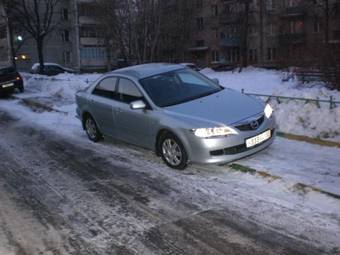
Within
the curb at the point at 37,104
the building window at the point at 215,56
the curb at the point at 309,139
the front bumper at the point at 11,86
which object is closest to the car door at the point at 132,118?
the curb at the point at 309,139

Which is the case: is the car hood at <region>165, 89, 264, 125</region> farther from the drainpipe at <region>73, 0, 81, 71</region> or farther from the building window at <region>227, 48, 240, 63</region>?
the drainpipe at <region>73, 0, 81, 71</region>

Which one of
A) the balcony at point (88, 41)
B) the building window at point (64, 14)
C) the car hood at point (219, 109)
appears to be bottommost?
the car hood at point (219, 109)

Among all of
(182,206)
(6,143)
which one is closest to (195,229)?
(182,206)

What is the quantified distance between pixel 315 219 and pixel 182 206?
1.57 metres

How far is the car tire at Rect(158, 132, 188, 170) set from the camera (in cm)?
764

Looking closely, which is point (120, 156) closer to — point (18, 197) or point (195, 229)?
point (18, 197)

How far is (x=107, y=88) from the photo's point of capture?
31.8 feet

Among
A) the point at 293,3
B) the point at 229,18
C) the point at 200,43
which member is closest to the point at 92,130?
the point at 293,3

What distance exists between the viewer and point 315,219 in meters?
5.51

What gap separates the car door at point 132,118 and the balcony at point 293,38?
149 ft

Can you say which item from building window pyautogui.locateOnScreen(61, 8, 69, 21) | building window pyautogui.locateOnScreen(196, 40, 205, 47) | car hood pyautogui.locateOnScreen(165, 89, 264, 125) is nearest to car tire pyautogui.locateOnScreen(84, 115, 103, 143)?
car hood pyautogui.locateOnScreen(165, 89, 264, 125)

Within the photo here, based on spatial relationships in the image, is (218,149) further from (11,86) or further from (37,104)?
(11,86)

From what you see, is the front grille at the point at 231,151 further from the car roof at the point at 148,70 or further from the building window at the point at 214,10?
the building window at the point at 214,10

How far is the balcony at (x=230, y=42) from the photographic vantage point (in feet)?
190
